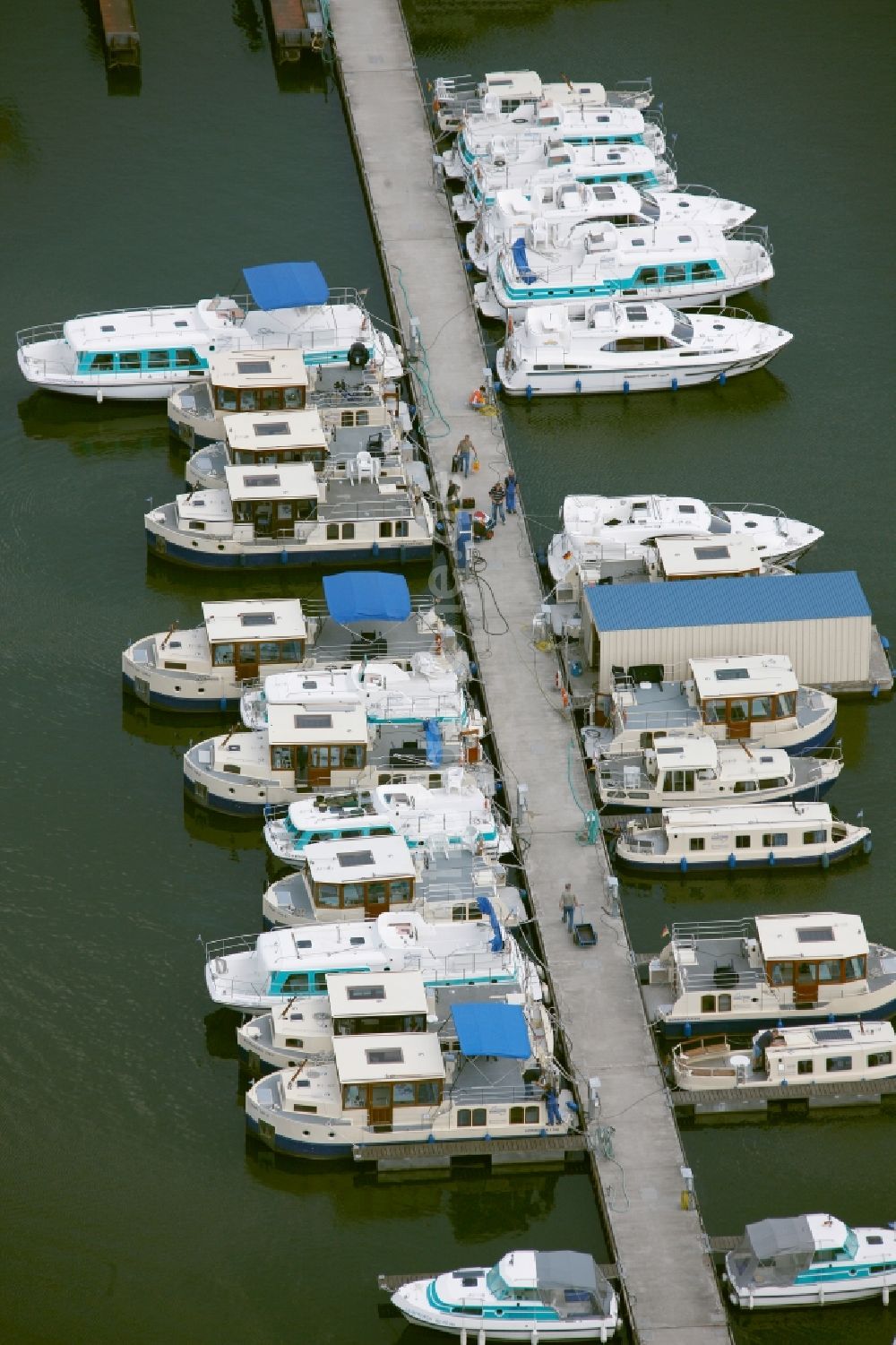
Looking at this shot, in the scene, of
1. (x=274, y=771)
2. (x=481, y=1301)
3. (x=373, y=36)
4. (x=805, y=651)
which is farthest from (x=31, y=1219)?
(x=373, y=36)

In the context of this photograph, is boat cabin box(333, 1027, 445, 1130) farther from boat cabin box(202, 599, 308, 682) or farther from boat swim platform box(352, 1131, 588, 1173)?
boat cabin box(202, 599, 308, 682)

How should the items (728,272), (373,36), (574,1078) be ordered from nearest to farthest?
(574,1078) < (728,272) < (373,36)

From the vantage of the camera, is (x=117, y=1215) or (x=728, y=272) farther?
(x=728, y=272)

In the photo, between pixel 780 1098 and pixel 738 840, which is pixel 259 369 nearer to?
pixel 738 840

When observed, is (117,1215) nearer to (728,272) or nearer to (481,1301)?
(481,1301)

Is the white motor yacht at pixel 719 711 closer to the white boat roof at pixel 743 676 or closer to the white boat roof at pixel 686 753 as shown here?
the white boat roof at pixel 743 676

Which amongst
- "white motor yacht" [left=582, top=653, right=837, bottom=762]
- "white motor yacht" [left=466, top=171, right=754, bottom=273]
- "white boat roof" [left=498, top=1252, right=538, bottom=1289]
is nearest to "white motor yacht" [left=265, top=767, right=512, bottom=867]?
"white motor yacht" [left=582, top=653, right=837, bottom=762]
